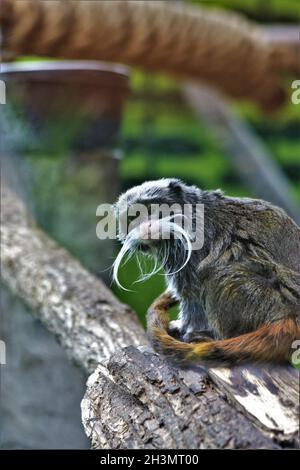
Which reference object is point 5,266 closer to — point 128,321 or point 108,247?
point 108,247

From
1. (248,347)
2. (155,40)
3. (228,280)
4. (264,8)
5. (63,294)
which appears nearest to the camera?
(248,347)

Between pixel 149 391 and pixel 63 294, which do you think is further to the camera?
pixel 63 294

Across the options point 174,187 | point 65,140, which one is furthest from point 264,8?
point 174,187

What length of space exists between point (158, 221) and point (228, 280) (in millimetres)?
216

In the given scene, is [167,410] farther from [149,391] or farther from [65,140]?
[65,140]

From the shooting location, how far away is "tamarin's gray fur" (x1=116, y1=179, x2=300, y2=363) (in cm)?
157

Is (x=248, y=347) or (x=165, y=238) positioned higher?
(x=165, y=238)

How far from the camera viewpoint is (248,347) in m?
1.54

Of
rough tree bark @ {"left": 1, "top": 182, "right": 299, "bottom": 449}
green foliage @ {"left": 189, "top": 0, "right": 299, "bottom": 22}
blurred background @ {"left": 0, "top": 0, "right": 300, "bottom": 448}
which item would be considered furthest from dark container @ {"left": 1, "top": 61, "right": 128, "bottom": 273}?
green foliage @ {"left": 189, "top": 0, "right": 299, "bottom": 22}

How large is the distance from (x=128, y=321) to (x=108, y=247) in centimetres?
68

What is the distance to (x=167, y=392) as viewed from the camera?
1.59 metres

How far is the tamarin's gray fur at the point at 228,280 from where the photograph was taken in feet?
5.15

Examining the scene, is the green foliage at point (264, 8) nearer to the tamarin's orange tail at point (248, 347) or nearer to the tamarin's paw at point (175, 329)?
the tamarin's paw at point (175, 329)
